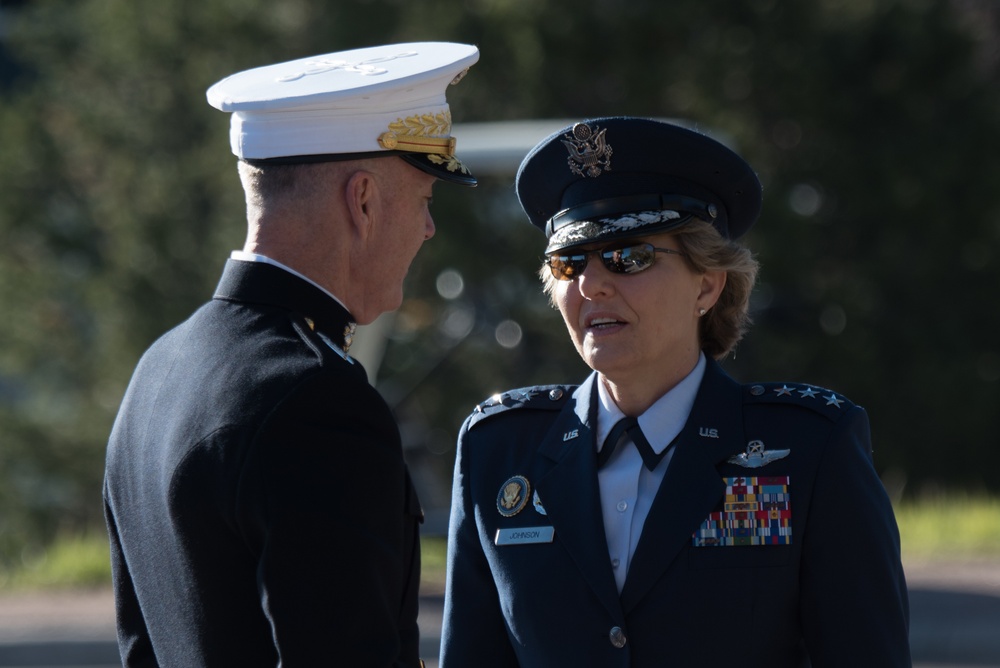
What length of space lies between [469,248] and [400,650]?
11798 millimetres

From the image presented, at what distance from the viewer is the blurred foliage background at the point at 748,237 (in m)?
14.1

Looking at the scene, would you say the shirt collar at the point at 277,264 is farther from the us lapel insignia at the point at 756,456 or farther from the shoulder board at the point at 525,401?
the us lapel insignia at the point at 756,456

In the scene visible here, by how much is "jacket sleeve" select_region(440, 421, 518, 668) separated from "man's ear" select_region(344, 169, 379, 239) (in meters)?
0.73

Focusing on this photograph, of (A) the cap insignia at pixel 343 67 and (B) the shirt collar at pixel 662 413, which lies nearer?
(A) the cap insignia at pixel 343 67

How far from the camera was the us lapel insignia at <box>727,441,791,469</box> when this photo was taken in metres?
2.62

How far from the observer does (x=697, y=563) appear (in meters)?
2.58

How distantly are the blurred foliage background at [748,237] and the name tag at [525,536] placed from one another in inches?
413

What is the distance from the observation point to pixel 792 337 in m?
14.0

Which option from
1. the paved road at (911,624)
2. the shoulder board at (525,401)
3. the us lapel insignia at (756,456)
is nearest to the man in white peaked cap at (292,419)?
the shoulder board at (525,401)

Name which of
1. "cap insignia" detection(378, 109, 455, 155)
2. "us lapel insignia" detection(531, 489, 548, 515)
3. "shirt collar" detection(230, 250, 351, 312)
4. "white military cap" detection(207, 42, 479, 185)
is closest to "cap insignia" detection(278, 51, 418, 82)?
"white military cap" detection(207, 42, 479, 185)

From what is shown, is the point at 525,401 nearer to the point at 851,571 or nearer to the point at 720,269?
the point at 720,269

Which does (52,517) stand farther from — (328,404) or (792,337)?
(328,404)

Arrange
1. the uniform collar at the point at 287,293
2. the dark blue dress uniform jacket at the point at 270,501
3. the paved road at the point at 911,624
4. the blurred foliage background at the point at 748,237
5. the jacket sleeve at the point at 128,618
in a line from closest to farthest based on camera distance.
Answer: the dark blue dress uniform jacket at the point at 270,501 < the uniform collar at the point at 287,293 < the jacket sleeve at the point at 128,618 < the paved road at the point at 911,624 < the blurred foliage background at the point at 748,237

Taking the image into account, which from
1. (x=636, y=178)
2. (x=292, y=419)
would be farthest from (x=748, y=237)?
(x=292, y=419)
